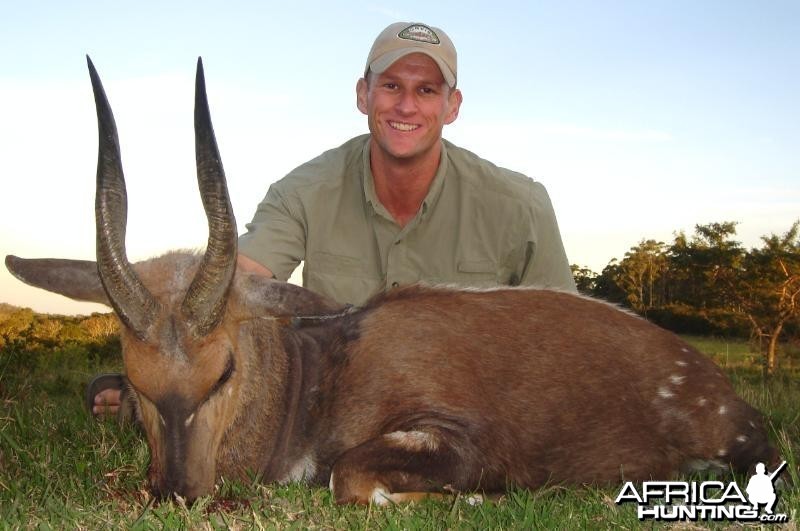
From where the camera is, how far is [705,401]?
5.60 meters

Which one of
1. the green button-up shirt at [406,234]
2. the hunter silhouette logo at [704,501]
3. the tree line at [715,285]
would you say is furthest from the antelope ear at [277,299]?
the tree line at [715,285]

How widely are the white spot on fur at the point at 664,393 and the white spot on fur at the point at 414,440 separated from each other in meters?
1.65

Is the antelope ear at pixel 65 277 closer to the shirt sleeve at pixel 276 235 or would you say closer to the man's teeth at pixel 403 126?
the shirt sleeve at pixel 276 235

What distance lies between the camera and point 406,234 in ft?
24.4

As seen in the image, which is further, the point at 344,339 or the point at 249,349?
the point at 344,339

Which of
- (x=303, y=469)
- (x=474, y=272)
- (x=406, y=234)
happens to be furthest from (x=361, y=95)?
(x=303, y=469)

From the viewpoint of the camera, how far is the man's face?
7125 mm

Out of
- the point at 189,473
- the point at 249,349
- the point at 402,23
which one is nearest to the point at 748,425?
the point at 249,349

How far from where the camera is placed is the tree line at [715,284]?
4275 cm

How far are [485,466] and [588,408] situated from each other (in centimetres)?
84

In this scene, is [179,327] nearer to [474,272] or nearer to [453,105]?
[474,272]

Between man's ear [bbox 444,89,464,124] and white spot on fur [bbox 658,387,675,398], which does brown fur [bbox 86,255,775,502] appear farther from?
man's ear [bbox 444,89,464,124]

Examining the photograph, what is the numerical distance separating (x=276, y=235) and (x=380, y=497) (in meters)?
3.55

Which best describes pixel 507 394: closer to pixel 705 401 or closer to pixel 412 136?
pixel 705 401
